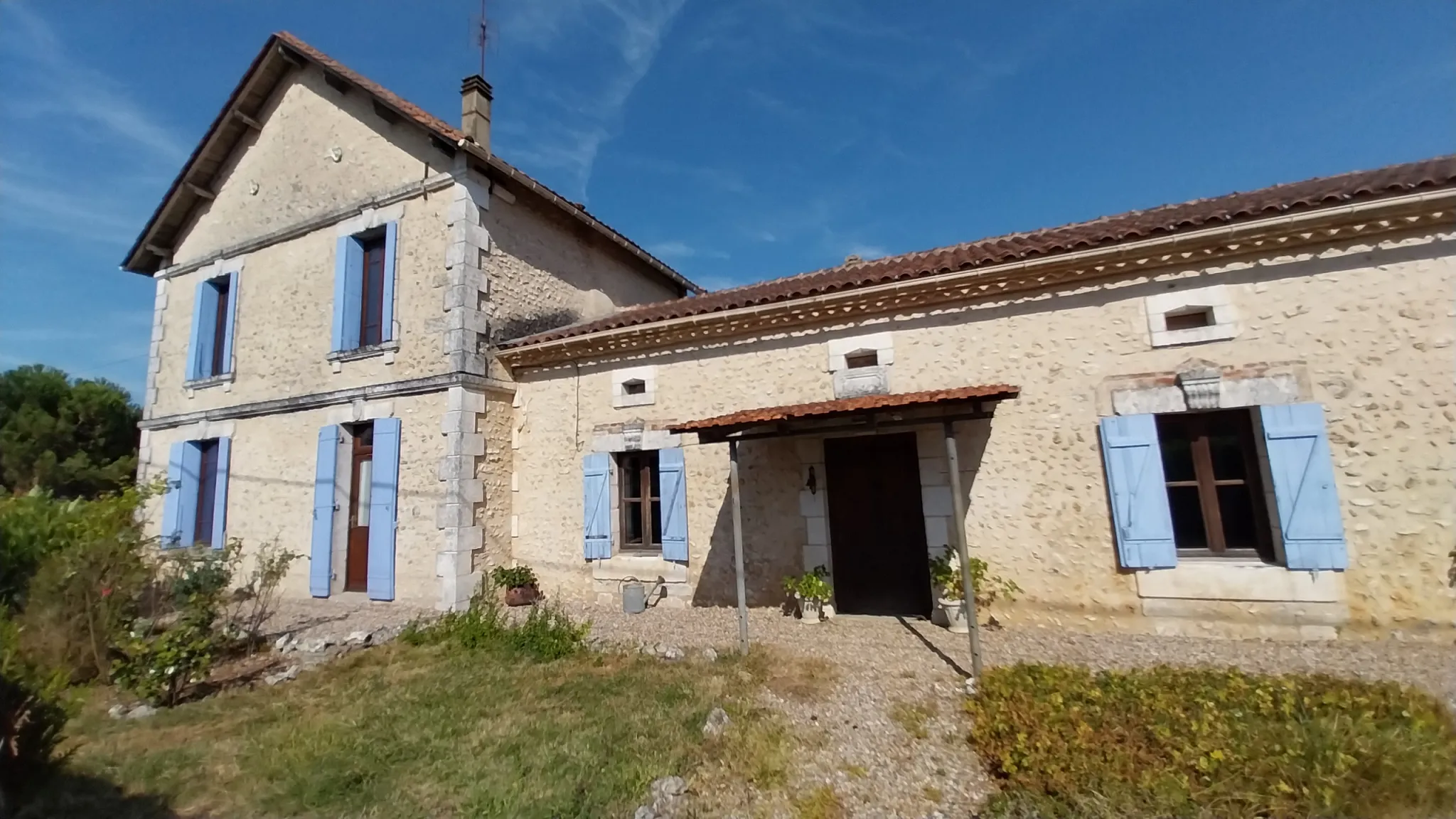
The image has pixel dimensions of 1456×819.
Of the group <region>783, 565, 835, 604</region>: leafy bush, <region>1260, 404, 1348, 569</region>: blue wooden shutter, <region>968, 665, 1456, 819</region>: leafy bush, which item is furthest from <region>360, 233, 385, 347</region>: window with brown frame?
<region>1260, 404, 1348, 569</region>: blue wooden shutter

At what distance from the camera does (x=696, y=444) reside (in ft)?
22.6

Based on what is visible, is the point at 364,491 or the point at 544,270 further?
the point at 544,270

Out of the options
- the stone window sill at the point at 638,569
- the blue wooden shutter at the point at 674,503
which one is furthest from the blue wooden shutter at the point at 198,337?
the blue wooden shutter at the point at 674,503

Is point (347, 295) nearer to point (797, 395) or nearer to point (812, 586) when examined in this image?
point (797, 395)

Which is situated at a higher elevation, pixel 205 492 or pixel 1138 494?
pixel 205 492

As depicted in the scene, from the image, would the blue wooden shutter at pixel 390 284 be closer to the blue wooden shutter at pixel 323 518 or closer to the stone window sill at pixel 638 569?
the blue wooden shutter at pixel 323 518

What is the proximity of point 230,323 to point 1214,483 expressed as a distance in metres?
12.8

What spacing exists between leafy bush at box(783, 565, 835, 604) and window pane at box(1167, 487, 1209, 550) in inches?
119

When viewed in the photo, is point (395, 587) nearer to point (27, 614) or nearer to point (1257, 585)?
point (27, 614)

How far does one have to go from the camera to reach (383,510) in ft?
25.1

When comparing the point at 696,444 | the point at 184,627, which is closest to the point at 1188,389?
the point at 696,444

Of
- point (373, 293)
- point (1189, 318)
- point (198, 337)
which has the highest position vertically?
point (373, 293)

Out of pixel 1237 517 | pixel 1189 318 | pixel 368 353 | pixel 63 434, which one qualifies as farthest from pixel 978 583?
pixel 63 434

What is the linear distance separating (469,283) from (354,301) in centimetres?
212
